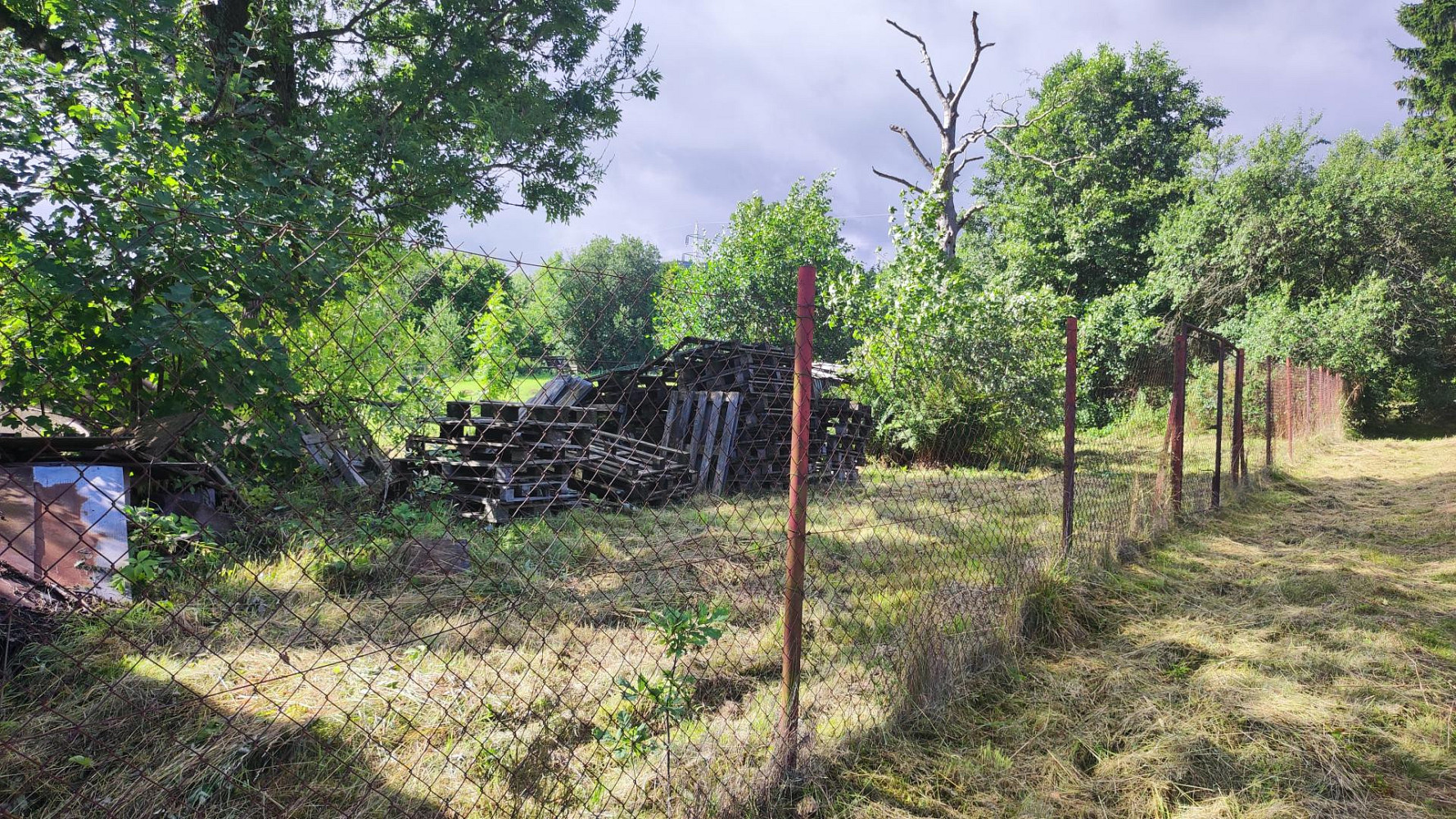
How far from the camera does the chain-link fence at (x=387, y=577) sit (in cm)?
210

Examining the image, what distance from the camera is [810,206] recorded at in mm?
23281

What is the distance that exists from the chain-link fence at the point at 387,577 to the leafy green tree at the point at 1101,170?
19926mm

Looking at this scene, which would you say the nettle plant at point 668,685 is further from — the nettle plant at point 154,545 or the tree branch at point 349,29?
the tree branch at point 349,29

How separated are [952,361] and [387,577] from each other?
8486mm

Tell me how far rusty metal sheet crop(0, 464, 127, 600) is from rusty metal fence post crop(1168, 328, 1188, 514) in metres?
7.25

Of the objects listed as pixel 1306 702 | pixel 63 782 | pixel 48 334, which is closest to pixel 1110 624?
pixel 1306 702

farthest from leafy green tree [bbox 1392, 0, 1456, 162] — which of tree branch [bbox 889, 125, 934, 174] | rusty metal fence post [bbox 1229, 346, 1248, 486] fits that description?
rusty metal fence post [bbox 1229, 346, 1248, 486]

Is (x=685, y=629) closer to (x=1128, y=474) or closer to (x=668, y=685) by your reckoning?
(x=668, y=685)

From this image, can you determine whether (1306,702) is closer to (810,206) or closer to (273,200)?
(273,200)

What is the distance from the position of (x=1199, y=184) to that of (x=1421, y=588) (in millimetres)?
21513

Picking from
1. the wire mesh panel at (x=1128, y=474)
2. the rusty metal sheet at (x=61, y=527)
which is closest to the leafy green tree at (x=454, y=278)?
the rusty metal sheet at (x=61, y=527)

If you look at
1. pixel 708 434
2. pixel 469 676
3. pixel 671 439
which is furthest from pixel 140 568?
pixel 671 439

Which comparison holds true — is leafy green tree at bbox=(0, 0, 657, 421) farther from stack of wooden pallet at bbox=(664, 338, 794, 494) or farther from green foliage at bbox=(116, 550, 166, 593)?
stack of wooden pallet at bbox=(664, 338, 794, 494)

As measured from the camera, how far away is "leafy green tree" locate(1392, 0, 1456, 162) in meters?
24.3
